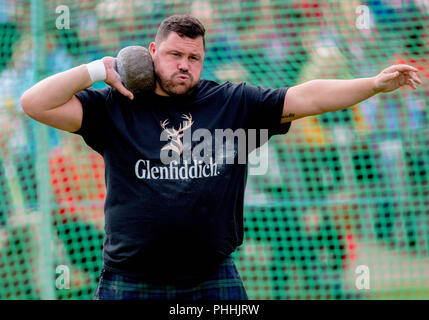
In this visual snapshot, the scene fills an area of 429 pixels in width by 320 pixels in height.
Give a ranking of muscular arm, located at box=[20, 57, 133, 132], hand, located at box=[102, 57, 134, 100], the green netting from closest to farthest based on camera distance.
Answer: muscular arm, located at box=[20, 57, 133, 132], hand, located at box=[102, 57, 134, 100], the green netting

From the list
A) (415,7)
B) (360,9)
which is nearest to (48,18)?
(360,9)

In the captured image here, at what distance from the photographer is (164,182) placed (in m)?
2.24

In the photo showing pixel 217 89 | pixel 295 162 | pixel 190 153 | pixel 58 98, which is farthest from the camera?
pixel 295 162

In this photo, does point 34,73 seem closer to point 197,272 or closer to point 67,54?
point 67,54

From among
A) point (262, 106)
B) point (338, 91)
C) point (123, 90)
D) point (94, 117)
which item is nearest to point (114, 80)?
point (123, 90)

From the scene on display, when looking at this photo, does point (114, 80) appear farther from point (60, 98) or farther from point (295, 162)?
point (295, 162)

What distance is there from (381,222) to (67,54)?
8.68ft

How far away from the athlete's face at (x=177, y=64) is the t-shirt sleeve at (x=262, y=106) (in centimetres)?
24

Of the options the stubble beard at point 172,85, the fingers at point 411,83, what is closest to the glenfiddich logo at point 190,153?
the stubble beard at point 172,85

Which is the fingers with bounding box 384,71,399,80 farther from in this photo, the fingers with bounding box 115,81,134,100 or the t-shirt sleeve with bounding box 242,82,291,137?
the fingers with bounding box 115,81,134,100

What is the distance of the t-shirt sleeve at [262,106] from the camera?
2.35m

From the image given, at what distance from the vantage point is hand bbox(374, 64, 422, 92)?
2.22m

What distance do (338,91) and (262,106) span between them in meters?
0.32

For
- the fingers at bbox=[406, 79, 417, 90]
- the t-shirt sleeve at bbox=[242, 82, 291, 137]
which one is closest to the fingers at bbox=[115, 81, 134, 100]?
the t-shirt sleeve at bbox=[242, 82, 291, 137]
